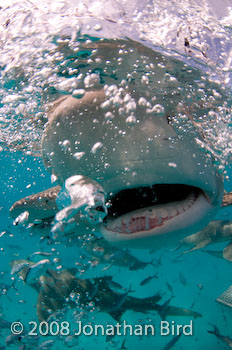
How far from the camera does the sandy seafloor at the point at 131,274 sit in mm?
14531

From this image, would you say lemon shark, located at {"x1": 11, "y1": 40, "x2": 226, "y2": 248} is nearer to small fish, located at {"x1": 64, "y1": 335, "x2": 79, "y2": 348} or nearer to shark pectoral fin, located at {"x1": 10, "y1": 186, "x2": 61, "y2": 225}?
shark pectoral fin, located at {"x1": 10, "y1": 186, "x2": 61, "y2": 225}

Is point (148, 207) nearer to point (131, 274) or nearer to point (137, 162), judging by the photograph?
point (137, 162)

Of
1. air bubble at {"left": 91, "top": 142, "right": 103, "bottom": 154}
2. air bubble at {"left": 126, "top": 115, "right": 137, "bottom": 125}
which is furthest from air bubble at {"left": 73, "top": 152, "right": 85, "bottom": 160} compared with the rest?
air bubble at {"left": 126, "top": 115, "right": 137, "bottom": 125}

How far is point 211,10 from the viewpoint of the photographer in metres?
3.73

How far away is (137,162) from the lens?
261 cm

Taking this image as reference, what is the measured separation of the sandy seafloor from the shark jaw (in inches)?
205

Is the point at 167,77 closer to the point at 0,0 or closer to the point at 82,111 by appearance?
the point at 82,111

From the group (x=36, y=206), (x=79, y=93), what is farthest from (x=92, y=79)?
(x=36, y=206)

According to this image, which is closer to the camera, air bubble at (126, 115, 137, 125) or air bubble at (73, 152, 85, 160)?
air bubble at (126, 115, 137, 125)

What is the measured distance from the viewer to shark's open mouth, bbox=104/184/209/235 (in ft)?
9.47

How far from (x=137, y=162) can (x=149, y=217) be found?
66cm

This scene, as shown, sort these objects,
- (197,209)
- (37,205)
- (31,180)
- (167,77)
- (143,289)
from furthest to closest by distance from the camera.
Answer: (143,289) → (31,180) → (37,205) → (167,77) → (197,209)

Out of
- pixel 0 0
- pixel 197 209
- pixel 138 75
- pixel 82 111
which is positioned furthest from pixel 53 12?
pixel 197 209

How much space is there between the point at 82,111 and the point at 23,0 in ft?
6.14
